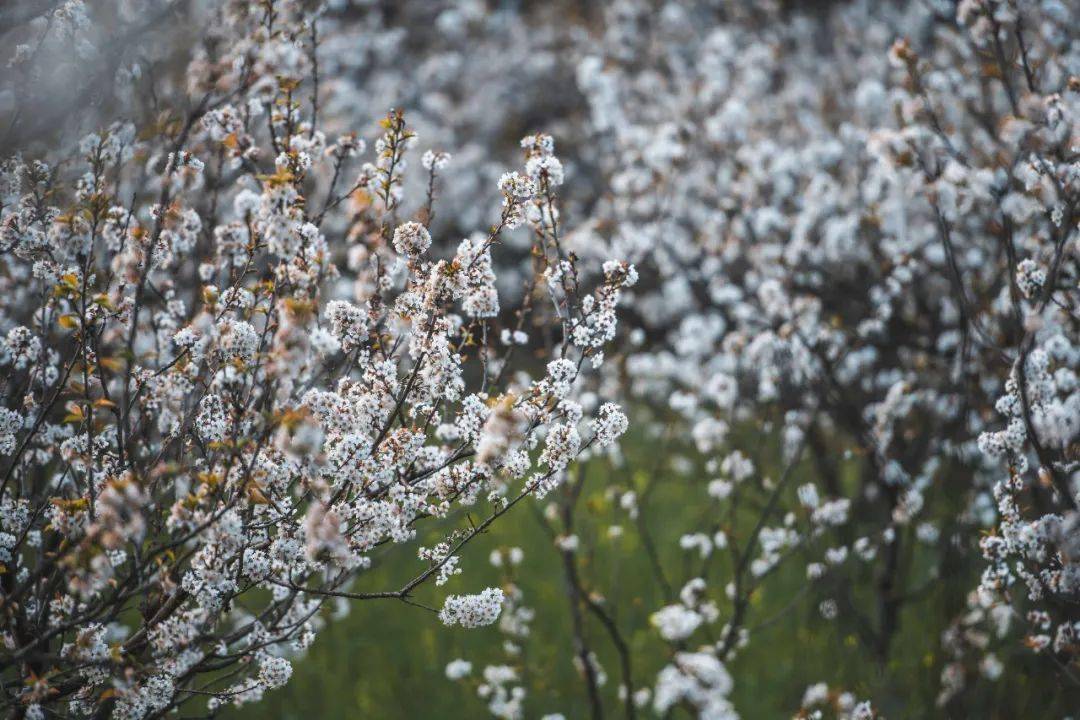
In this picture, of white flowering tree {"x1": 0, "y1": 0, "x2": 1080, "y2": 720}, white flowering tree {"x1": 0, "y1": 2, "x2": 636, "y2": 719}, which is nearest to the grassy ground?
white flowering tree {"x1": 0, "y1": 0, "x2": 1080, "y2": 720}

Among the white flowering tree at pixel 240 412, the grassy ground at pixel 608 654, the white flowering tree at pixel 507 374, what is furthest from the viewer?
the grassy ground at pixel 608 654

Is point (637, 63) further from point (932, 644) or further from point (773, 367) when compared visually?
point (932, 644)

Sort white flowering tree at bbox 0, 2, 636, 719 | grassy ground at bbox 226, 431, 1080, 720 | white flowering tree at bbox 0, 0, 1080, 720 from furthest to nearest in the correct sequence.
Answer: grassy ground at bbox 226, 431, 1080, 720
white flowering tree at bbox 0, 0, 1080, 720
white flowering tree at bbox 0, 2, 636, 719

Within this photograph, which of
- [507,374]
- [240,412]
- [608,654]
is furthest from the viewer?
[507,374]

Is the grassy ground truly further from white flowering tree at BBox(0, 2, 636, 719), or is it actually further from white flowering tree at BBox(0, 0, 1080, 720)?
white flowering tree at BBox(0, 2, 636, 719)

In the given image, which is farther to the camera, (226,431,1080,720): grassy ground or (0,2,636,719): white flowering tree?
(226,431,1080,720): grassy ground

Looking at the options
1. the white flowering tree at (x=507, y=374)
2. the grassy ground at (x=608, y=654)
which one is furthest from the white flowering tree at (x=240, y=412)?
the grassy ground at (x=608, y=654)

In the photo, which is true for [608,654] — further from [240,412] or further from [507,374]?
[240,412]

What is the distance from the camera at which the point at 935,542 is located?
5.61 m

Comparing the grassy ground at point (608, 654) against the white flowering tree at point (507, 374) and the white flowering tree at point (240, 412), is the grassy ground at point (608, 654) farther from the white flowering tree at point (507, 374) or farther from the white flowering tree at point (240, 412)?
the white flowering tree at point (240, 412)

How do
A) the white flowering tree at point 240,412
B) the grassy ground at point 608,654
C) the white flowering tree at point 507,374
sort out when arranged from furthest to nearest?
1. the grassy ground at point 608,654
2. the white flowering tree at point 507,374
3. the white flowering tree at point 240,412

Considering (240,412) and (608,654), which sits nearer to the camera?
(240,412)

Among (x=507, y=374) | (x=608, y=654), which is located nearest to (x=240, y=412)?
(x=507, y=374)

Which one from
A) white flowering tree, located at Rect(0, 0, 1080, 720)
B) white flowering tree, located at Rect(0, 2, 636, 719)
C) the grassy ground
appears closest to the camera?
white flowering tree, located at Rect(0, 2, 636, 719)
